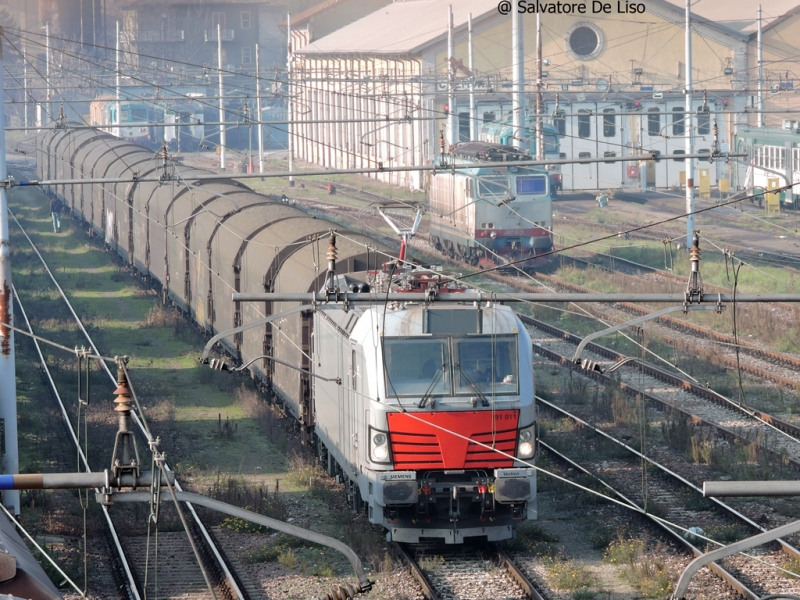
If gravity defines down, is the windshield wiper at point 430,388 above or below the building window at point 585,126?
below

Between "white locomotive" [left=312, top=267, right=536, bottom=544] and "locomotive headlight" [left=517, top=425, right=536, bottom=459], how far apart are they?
0.4 inches

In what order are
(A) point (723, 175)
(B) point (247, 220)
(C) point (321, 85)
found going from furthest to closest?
(C) point (321, 85) → (A) point (723, 175) → (B) point (247, 220)

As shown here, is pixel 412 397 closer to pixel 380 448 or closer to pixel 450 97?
pixel 380 448

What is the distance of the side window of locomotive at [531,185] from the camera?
113 feet

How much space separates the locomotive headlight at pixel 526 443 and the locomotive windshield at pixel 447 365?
17.5 inches

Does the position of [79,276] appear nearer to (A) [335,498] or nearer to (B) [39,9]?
(A) [335,498]

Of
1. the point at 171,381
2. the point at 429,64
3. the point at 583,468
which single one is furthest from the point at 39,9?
the point at 583,468

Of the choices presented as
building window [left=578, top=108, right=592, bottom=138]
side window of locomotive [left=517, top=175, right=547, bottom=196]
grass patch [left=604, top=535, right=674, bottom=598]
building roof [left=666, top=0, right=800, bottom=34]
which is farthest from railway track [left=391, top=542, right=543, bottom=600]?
building roof [left=666, top=0, right=800, bottom=34]

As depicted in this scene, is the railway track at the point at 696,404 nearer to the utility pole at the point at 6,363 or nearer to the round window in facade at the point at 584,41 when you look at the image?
the utility pole at the point at 6,363

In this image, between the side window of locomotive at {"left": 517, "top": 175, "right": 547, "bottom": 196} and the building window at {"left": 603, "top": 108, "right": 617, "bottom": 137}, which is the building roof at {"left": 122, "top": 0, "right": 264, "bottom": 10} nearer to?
the building window at {"left": 603, "top": 108, "right": 617, "bottom": 137}

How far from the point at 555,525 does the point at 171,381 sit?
35.5 feet

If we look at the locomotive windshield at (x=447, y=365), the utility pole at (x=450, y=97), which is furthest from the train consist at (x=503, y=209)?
the locomotive windshield at (x=447, y=365)

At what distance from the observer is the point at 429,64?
184 feet

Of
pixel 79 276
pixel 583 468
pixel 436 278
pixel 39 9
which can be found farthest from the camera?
pixel 39 9
